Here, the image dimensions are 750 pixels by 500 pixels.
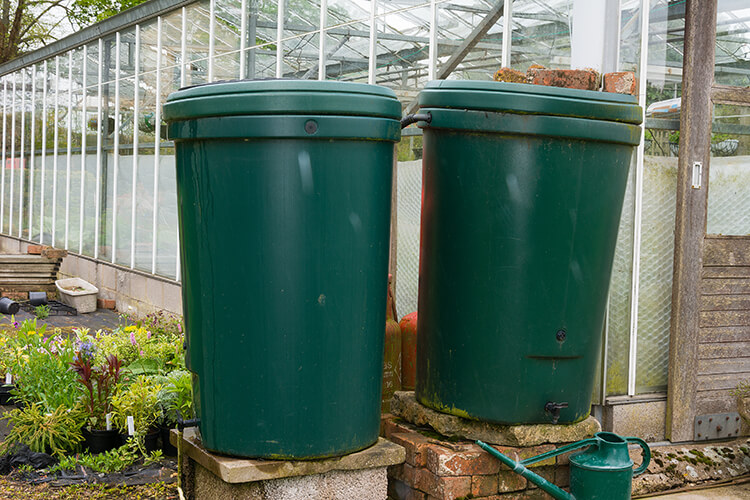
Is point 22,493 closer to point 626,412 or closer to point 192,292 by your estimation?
point 192,292

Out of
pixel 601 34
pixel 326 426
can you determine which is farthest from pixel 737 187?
pixel 326 426

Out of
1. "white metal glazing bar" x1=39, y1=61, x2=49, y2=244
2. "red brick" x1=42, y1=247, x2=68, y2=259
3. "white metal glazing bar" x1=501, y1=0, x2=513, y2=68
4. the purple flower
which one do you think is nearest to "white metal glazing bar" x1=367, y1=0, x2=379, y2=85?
"white metal glazing bar" x1=501, y1=0, x2=513, y2=68

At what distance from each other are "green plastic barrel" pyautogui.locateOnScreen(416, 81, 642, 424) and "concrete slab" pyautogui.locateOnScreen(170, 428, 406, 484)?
33 cm

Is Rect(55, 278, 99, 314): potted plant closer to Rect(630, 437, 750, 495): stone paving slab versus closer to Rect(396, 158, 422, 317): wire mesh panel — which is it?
Rect(396, 158, 422, 317): wire mesh panel

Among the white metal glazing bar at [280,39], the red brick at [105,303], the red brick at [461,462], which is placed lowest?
the red brick at [105,303]

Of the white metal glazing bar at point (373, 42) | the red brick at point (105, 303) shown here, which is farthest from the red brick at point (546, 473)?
the red brick at point (105, 303)

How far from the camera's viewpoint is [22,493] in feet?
10.7

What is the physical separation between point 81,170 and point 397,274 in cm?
770

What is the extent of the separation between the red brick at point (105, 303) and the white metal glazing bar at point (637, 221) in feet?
24.1

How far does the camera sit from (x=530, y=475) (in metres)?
2.75

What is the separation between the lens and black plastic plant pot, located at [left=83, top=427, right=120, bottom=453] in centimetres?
369

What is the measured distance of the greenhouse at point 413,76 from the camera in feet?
13.5

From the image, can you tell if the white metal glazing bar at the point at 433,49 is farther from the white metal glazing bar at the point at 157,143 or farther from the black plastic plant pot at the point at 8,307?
the black plastic plant pot at the point at 8,307

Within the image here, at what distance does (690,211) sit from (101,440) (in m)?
2.79
